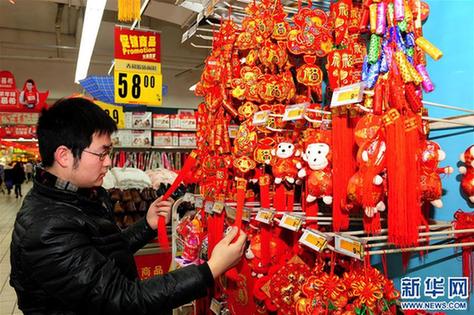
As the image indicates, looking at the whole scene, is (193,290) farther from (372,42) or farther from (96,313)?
(372,42)

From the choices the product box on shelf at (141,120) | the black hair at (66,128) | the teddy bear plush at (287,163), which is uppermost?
the product box on shelf at (141,120)

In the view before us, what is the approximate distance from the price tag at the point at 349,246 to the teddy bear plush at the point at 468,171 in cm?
57

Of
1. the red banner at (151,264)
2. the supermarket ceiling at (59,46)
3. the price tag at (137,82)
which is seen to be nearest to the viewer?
the red banner at (151,264)

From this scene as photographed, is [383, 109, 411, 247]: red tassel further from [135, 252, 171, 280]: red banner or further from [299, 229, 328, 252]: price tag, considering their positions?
[135, 252, 171, 280]: red banner

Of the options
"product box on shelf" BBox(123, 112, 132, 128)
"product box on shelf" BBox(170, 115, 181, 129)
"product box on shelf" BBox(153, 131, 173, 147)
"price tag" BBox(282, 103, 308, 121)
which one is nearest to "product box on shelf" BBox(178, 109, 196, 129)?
"product box on shelf" BBox(170, 115, 181, 129)

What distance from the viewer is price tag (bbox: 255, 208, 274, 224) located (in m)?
Answer: 1.67

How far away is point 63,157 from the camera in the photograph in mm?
1377

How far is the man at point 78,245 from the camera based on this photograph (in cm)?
123

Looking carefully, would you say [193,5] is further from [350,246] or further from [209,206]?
[350,246]

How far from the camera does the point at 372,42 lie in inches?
53.8

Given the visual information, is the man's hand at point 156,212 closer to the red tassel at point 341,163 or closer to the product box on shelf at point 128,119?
the red tassel at point 341,163

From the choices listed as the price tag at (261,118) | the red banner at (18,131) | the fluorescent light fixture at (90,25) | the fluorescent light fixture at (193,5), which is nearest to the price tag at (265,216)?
the price tag at (261,118)

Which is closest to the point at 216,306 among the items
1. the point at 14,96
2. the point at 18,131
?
the point at 14,96

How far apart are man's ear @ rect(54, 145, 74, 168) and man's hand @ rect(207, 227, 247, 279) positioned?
57 centimetres
